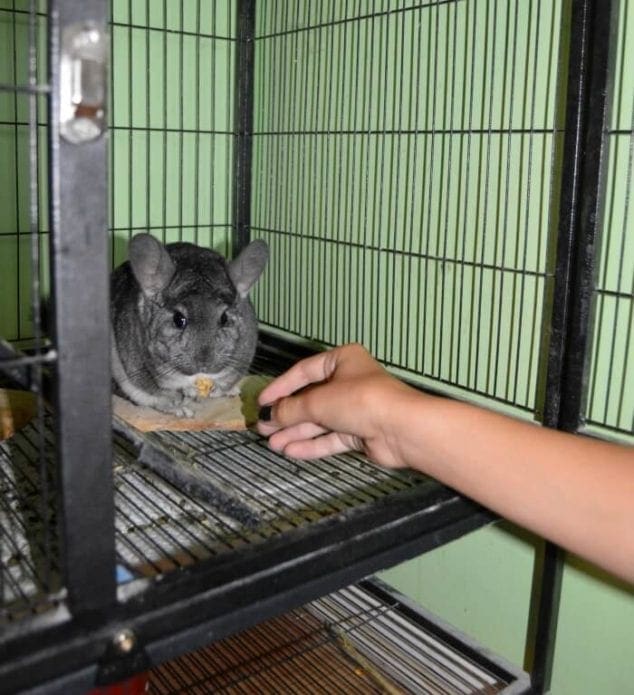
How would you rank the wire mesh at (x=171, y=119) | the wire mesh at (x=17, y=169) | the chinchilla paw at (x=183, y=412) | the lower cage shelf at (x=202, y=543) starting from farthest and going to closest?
the wire mesh at (x=171, y=119), the wire mesh at (x=17, y=169), the chinchilla paw at (x=183, y=412), the lower cage shelf at (x=202, y=543)

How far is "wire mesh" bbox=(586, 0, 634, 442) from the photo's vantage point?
1562 millimetres

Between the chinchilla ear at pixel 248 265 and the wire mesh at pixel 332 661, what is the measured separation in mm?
883

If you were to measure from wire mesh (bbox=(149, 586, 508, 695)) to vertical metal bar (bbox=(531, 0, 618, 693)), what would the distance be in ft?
2.33

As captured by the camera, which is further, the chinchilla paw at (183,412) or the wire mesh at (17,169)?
the wire mesh at (17,169)

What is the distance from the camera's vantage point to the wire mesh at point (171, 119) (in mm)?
2334

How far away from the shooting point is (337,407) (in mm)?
1285

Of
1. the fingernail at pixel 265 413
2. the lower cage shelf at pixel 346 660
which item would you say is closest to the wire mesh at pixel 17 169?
the fingernail at pixel 265 413

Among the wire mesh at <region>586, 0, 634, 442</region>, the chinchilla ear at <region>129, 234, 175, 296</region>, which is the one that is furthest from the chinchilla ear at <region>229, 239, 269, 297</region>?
the wire mesh at <region>586, 0, 634, 442</region>

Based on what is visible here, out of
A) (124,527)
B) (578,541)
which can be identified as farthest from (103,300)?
(578,541)

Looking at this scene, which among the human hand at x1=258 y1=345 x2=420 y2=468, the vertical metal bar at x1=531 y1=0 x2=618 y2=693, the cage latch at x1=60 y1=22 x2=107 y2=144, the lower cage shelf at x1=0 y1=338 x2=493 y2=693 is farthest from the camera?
the vertical metal bar at x1=531 y1=0 x2=618 y2=693

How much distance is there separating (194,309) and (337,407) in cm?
76

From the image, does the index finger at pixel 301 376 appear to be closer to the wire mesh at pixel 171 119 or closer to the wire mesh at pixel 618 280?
the wire mesh at pixel 618 280

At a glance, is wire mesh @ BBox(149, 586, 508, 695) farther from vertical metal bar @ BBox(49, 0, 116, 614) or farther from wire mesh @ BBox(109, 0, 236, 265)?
wire mesh @ BBox(109, 0, 236, 265)

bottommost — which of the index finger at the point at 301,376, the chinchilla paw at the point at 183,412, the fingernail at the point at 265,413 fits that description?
the chinchilla paw at the point at 183,412
